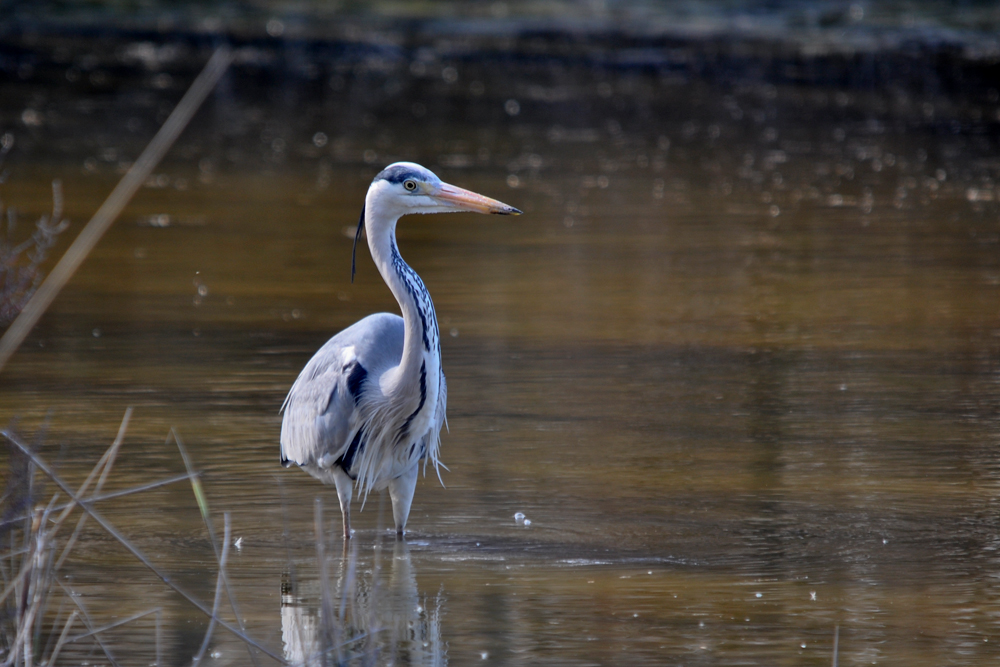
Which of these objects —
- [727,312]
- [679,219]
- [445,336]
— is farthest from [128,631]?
[679,219]

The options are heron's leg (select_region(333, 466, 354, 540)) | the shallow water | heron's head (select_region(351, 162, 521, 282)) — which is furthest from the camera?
heron's leg (select_region(333, 466, 354, 540))

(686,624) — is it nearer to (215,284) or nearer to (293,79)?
(215,284)

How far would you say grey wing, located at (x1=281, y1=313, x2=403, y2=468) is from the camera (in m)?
5.86

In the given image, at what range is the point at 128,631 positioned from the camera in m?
4.98

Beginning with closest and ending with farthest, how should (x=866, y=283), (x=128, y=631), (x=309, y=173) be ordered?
(x=128, y=631), (x=866, y=283), (x=309, y=173)

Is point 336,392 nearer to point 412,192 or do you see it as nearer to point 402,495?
point 402,495

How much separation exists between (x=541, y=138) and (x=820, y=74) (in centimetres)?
822

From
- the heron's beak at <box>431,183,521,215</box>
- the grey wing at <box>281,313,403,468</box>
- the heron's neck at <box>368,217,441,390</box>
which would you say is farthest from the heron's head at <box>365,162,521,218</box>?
the grey wing at <box>281,313,403,468</box>

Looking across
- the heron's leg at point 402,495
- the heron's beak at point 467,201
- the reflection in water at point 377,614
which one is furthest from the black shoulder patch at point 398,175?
the reflection in water at point 377,614

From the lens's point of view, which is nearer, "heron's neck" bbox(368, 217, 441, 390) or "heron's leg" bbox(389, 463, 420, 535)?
"heron's neck" bbox(368, 217, 441, 390)

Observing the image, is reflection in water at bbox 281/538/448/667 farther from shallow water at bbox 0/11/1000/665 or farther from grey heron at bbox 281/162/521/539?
grey heron at bbox 281/162/521/539

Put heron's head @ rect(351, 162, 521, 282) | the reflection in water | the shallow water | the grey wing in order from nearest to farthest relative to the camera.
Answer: the reflection in water → the shallow water → heron's head @ rect(351, 162, 521, 282) → the grey wing

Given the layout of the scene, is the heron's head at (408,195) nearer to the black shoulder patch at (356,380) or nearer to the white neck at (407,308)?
the white neck at (407,308)

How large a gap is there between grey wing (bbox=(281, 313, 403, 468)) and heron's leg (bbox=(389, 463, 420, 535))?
10.4 inches
